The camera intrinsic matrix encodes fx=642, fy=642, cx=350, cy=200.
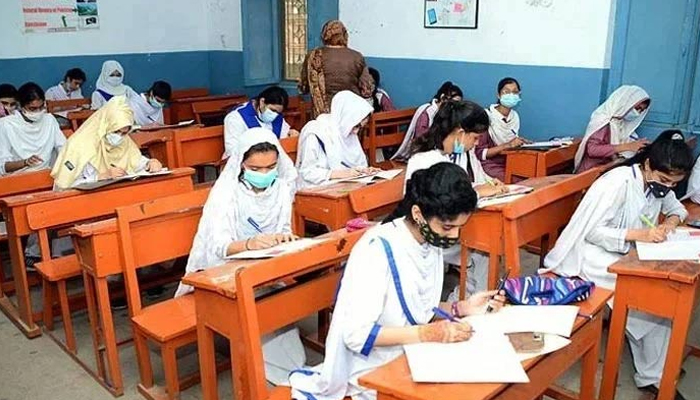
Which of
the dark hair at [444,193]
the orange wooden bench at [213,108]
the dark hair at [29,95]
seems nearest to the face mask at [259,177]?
the dark hair at [444,193]

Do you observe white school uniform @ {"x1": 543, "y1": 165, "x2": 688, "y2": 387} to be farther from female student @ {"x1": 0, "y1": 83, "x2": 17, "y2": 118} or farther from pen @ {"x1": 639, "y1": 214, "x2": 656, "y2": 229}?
female student @ {"x1": 0, "y1": 83, "x2": 17, "y2": 118}

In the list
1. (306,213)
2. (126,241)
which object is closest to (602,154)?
(306,213)

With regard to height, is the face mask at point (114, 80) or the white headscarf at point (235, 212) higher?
the face mask at point (114, 80)

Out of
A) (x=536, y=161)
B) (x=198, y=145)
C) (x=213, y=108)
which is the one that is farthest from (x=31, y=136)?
(x=536, y=161)

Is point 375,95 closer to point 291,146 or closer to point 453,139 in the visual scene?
point 291,146

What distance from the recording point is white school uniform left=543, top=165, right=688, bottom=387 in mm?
2764

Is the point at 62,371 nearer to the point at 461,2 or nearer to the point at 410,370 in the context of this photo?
the point at 410,370

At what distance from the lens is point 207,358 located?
2.29m

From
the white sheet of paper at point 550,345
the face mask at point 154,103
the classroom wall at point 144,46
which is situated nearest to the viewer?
the white sheet of paper at point 550,345

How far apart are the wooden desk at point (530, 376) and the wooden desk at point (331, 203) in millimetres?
1397

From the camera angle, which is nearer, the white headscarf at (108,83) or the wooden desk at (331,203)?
the wooden desk at (331,203)

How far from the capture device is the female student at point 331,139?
4062mm

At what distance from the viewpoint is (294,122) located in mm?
6699

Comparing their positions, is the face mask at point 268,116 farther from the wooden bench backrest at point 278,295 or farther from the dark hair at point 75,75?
the dark hair at point 75,75
